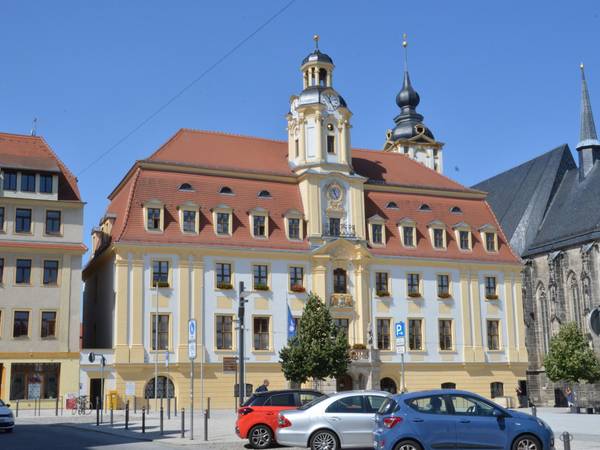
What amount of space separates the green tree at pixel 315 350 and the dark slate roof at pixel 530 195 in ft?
95.2

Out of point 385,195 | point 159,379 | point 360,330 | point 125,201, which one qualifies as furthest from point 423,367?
point 125,201

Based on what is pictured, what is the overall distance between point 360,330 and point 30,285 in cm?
1900

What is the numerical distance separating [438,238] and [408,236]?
219cm

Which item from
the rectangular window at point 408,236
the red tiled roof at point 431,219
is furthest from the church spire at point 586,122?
the rectangular window at point 408,236

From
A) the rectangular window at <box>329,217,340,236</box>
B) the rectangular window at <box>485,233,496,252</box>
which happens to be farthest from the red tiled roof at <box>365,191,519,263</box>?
the rectangular window at <box>329,217,340,236</box>

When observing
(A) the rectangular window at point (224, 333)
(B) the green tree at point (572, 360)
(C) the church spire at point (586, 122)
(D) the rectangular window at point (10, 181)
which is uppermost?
(C) the church spire at point (586, 122)

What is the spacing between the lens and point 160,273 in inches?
1802

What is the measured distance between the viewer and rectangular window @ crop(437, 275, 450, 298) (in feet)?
172

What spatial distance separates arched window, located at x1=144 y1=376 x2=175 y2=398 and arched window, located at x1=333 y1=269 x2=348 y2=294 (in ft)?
37.5

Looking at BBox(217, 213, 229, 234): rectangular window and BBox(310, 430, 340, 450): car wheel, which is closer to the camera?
BBox(310, 430, 340, 450): car wheel

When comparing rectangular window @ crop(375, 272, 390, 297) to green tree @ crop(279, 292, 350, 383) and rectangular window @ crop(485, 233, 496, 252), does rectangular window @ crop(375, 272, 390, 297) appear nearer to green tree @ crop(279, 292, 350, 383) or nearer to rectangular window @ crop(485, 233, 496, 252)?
green tree @ crop(279, 292, 350, 383)

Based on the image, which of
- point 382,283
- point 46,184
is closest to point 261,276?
point 382,283

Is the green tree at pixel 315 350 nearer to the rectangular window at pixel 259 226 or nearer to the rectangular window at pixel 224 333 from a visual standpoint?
the rectangular window at pixel 224 333

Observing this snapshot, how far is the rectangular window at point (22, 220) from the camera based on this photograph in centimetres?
4444
